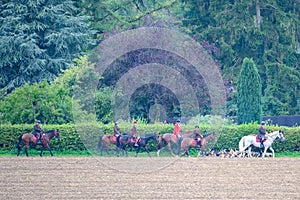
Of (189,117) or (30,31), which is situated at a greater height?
(30,31)

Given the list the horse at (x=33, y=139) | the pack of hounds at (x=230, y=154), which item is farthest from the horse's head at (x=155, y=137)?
the horse at (x=33, y=139)

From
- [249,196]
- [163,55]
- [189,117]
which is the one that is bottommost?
[249,196]

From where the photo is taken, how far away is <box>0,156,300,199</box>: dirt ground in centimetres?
1686

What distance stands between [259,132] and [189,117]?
838 cm

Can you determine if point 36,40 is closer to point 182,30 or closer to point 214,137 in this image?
point 182,30

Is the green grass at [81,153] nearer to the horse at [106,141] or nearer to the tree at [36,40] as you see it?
the horse at [106,141]

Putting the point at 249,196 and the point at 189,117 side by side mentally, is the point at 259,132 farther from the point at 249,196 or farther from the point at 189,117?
the point at 249,196

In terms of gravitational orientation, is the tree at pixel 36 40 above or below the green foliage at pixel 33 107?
above

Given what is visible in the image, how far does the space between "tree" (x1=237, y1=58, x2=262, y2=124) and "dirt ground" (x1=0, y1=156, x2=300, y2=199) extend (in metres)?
7.12

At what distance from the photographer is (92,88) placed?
35469mm

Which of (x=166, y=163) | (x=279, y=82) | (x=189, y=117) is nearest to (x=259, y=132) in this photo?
(x=166, y=163)

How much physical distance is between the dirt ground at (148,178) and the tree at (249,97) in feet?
23.4

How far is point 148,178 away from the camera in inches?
800

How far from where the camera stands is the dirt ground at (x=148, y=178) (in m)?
16.9
